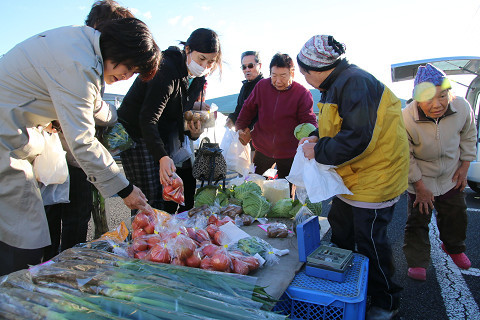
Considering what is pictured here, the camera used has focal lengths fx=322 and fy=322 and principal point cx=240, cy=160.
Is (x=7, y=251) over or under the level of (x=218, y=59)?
under

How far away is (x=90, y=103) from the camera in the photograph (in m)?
1.54

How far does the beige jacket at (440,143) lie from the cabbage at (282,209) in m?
1.07

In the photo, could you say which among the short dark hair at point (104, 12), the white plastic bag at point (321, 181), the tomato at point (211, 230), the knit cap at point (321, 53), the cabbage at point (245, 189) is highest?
the short dark hair at point (104, 12)

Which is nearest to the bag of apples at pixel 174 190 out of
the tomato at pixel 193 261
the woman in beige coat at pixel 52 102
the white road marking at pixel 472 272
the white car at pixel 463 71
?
the woman in beige coat at pixel 52 102

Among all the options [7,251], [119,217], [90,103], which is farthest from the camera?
[119,217]

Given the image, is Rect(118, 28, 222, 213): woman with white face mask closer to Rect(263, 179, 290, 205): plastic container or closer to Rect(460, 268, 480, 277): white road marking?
Rect(263, 179, 290, 205): plastic container

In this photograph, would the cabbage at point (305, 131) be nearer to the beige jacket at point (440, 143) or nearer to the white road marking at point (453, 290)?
the beige jacket at point (440, 143)

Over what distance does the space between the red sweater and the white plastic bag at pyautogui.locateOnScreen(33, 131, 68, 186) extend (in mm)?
2261

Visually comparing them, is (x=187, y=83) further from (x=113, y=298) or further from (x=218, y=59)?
(x=113, y=298)

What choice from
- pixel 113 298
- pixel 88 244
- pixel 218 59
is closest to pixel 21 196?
pixel 88 244

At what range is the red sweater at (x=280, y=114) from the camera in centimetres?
369

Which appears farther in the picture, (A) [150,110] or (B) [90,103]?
(A) [150,110]

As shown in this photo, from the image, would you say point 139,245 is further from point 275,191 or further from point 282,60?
point 282,60

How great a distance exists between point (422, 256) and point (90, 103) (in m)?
2.98
